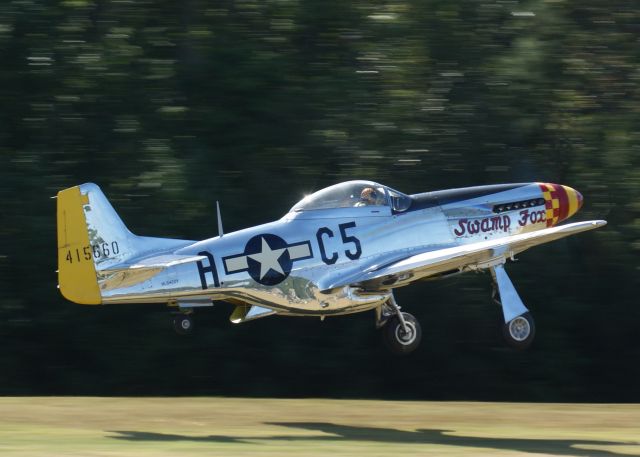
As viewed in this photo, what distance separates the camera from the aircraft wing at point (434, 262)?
1423cm

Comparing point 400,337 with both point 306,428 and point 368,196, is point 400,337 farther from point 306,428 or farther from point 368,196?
point 306,428

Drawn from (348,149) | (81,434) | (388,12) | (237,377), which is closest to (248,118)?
(348,149)

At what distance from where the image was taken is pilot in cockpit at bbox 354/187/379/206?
14.8 metres

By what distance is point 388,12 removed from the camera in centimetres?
2084

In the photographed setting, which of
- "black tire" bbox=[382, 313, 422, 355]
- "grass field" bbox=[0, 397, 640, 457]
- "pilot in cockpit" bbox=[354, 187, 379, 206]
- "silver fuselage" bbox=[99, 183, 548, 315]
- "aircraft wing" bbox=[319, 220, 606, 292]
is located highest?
"pilot in cockpit" bbox=[354, 187, 379, 206]

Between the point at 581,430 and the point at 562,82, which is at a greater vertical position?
the point at 562,82

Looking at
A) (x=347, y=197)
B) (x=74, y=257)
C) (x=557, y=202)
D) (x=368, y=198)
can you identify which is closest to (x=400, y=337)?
(x=368, y=198)

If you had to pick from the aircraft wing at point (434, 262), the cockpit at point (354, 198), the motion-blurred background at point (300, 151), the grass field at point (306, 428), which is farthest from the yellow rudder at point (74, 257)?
the motion-blurred background at point (300, 151)

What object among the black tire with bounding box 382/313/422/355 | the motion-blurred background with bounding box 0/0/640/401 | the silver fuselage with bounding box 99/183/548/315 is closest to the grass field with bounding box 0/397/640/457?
the black tire with bounding box 382/313/422/355

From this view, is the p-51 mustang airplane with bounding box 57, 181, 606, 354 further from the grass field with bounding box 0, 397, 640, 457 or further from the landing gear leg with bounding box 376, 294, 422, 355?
the grass field with bounding box 0, 397, 640, 457

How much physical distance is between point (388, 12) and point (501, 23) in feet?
7.51

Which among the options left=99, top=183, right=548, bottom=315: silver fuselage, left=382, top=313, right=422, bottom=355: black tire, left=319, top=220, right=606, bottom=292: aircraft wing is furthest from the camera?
left=382, top=313, right=422, bottom=355: black tire

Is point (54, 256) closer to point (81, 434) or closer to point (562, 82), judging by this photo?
point (81, 434)

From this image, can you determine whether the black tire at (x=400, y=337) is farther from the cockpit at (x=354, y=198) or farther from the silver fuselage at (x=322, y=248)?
the cockpit at (x=354, y=198)
